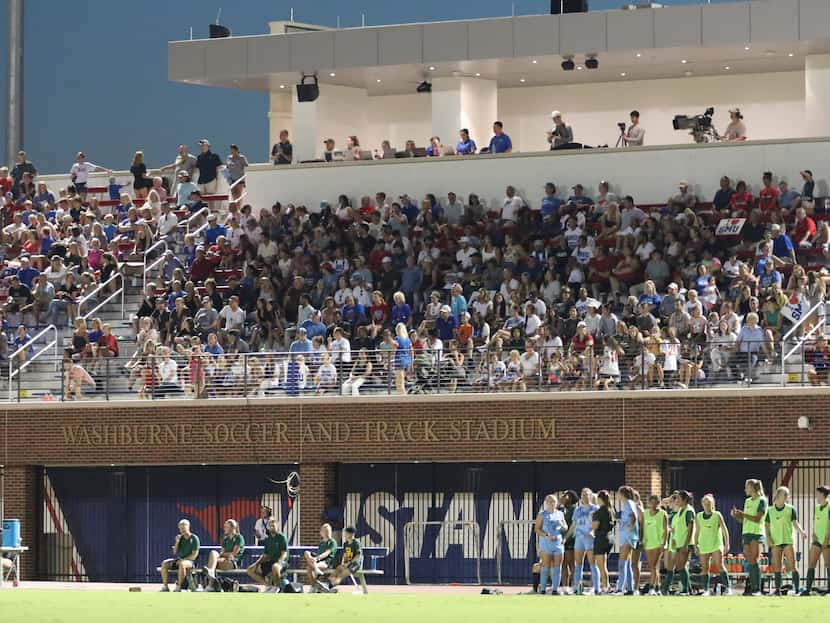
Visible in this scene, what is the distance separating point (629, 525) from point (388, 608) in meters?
6.02

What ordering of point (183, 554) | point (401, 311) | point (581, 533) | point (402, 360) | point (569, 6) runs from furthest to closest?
point (569, 6), point (401, 311), point (402, 360), point (183, 554), point (581, 533)

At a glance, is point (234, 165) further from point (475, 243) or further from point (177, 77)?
point (475, 243)

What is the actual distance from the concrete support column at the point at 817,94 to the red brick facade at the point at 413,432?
36.1 ft

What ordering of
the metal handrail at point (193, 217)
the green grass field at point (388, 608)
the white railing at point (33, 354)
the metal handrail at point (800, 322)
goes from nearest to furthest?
the green grass field at point (388, 608)
the metal handrail at point (800, 322)
the white railing at point (33, 354)
the metal handrail at point (193, 217)

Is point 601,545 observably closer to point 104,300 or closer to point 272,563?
point 272,563

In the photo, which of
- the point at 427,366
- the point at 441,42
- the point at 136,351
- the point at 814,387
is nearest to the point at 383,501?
the point at 427,366

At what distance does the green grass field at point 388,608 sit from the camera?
75.6ft

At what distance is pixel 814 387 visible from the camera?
34062 millimetres

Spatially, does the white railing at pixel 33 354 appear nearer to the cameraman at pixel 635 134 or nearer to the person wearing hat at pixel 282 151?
the person wearing hat at pixel 282 151

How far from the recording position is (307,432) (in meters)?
37.3

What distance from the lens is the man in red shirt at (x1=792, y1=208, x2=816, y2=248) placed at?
126 feet

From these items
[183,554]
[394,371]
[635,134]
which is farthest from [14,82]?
[183,554]

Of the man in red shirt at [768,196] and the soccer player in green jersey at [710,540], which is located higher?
the man in red shirt at [768,196]

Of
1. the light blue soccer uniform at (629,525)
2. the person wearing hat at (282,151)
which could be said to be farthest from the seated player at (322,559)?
the person wearing hat at (282,151)
